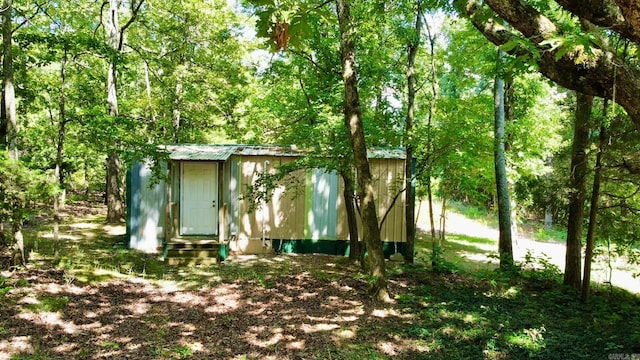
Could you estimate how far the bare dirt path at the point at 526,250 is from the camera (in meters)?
8.98

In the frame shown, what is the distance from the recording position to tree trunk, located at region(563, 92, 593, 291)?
6660mm

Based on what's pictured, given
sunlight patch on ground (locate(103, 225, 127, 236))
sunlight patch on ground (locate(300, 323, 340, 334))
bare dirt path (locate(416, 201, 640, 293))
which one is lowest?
bare dirt path (locate(416, 201, 640, 293))

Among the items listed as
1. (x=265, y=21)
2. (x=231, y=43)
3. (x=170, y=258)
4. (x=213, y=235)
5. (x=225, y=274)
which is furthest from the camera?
(x=231, y=43)

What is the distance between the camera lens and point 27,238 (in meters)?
9.84

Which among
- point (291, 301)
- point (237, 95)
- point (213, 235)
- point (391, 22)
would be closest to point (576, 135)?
point (391, 22)

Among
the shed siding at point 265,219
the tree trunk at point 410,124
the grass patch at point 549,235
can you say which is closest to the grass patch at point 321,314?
the tree trunk at point 410,124

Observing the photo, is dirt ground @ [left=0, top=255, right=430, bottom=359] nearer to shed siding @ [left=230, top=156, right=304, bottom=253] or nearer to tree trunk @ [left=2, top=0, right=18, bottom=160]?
tree trunk @ [left=2, top=0, right=18, bottom=160]

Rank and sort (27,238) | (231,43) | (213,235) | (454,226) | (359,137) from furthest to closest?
(454,226), (231,43), (213,235), (27,238), (359,137)

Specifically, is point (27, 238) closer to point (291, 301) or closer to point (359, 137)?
point (291, 301)

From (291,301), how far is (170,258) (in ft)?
13.0

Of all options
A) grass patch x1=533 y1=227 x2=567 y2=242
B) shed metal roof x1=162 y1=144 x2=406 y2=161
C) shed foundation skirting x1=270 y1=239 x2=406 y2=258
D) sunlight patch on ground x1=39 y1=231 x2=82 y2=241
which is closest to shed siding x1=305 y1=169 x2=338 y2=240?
shed foundation skirting x1=270 y1=239 x2=406 y2=258

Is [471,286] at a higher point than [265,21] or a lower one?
lower

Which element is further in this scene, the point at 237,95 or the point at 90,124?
the point at 237,95

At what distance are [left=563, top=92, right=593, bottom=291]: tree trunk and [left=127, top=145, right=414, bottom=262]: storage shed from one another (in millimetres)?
4074
